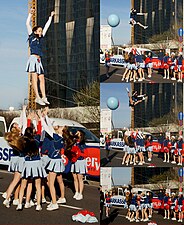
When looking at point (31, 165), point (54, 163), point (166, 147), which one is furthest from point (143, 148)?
point (31, 165)

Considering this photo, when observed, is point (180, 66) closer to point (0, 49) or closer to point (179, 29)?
point (179, 29)

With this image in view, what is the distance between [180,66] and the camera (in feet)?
20.1

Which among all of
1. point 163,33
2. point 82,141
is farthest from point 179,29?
point 82,141

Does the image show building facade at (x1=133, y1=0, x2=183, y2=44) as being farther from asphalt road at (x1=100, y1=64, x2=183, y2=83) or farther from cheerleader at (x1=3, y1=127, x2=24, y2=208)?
cheerleader at (x1=3, y1=127, x2=24, y2=208)

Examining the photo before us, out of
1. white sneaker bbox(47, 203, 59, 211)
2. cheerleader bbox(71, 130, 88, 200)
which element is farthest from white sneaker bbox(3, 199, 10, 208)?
cheerleader bbox(71, 130, 88, 200)

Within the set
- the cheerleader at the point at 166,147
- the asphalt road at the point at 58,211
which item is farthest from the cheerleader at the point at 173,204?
the asphalt road at the point at 58,211

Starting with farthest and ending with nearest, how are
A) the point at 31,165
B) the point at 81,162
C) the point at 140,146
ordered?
the point at 140,146, the point at 81,162, the point at 31,165

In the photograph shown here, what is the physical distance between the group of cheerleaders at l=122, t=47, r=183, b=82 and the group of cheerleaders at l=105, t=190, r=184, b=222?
1254mm

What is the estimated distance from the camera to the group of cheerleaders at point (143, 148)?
6066 mm

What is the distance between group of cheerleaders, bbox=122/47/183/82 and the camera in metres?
6.05

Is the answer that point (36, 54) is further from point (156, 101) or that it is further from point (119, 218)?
point (119, 218)

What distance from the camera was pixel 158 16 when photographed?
6.02 m

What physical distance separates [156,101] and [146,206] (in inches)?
45.0

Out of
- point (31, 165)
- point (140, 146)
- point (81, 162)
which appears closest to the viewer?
point (31, 165)
